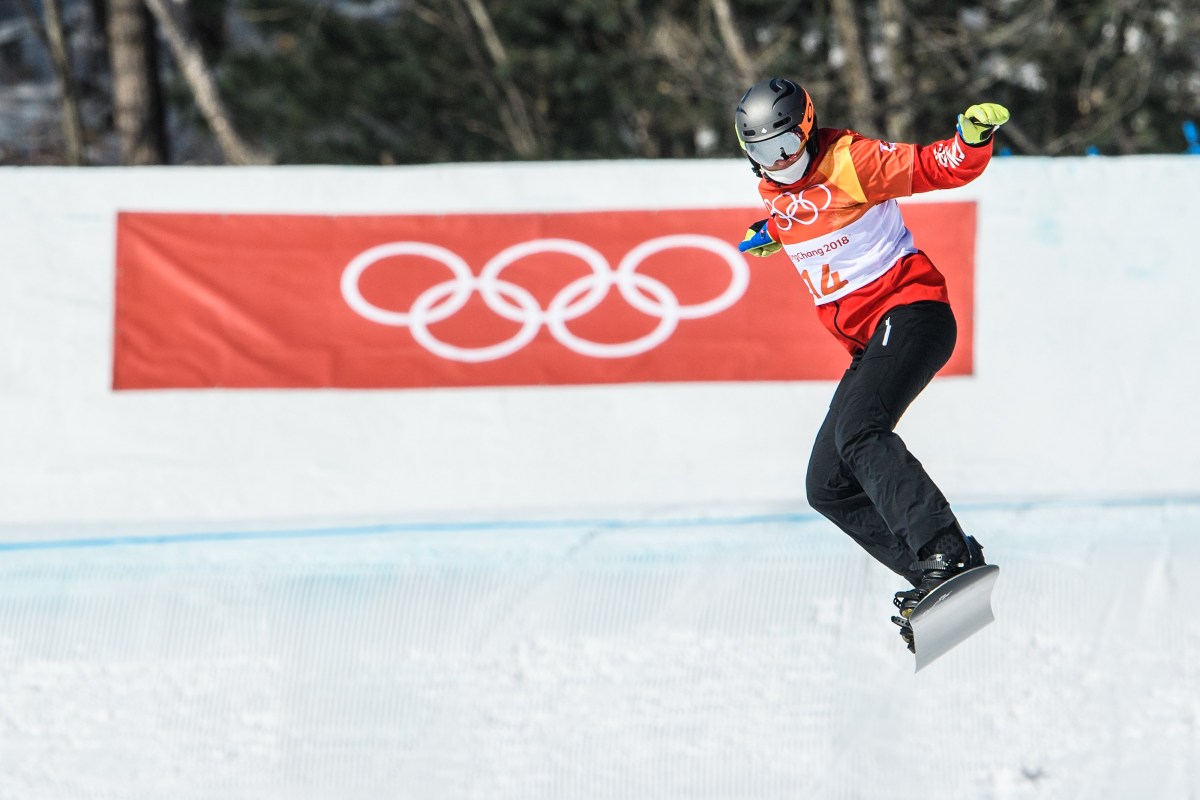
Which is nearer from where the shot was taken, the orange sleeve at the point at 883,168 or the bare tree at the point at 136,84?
the orange sleeve at the point at 883,168

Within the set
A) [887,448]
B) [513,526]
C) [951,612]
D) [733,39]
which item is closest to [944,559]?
[951,612]

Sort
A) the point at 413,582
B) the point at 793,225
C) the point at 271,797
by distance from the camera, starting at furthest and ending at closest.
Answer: the point at 413,582, the point at 271,797, the point at 793,225

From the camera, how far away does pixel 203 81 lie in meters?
9.31

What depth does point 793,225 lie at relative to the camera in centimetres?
376

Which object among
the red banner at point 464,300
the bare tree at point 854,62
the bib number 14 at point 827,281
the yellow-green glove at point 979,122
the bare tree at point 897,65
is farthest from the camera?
the bare tree at point 897,65

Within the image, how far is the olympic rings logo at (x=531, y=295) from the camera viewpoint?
5.39 meters

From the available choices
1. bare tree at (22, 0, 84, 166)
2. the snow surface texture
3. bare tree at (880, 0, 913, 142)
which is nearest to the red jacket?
the snow surface texture

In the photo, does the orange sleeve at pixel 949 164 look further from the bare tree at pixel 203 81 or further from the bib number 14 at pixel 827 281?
the bare tree at pixel 203 81

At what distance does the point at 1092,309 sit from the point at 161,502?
368 centimetres

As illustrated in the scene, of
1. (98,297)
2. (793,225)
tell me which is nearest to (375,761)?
(98,297)

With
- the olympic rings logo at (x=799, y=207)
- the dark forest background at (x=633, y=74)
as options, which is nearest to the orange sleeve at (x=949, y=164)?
the olympic rings logo at (x=799, y=207)

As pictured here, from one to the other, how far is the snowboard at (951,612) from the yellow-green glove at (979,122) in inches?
43.2

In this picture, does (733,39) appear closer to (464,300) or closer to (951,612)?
(464,300)

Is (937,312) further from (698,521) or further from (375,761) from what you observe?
(375,761)
